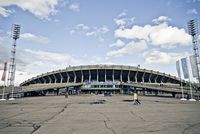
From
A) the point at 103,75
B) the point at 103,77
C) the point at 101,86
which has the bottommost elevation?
the point at 101,86

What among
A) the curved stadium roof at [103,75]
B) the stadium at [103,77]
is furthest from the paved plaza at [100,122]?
the curved stadium roof at [103,75]

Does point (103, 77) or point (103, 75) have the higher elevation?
point (103, 75)

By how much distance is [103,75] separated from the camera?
98.6m

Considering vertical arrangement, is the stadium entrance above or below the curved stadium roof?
below

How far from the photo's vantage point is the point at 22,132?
6.98 m

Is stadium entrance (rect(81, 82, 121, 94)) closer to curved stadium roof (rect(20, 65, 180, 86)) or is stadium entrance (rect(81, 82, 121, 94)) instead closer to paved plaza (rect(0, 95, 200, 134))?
curved stadium roof (rect(20, 65, 180, 86))

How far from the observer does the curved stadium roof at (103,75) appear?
303 ft

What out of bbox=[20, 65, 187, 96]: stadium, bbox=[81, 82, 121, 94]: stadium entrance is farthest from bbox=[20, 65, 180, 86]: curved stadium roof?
bbox=[81, 82, 121, 94]: stadium entrance

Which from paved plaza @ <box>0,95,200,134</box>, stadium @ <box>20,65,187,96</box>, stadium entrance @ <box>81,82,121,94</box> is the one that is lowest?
paved plaza @ <box>0,95,200,134</box>

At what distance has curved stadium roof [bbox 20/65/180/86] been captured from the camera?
9231 cm

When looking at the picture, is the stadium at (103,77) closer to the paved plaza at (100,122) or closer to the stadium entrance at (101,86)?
the stadium entrance at (101,86)

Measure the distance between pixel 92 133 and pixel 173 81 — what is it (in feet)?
335

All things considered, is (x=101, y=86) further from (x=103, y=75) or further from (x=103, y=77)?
(x=103, y=77)

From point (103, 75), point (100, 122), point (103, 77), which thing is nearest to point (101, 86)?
point (103, 75)
